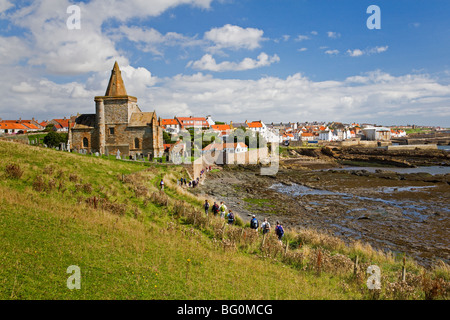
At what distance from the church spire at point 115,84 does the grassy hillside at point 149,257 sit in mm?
25742

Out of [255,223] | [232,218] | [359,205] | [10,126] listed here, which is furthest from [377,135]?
[10,126]

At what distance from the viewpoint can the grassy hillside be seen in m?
8.30

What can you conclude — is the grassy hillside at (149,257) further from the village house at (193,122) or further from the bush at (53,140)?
the village house at (193,122)

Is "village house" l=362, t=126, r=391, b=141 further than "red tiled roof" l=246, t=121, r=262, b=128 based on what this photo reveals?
Yes

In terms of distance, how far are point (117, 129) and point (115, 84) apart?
659 cm

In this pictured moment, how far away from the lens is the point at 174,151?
47969mm

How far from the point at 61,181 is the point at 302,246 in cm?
1513

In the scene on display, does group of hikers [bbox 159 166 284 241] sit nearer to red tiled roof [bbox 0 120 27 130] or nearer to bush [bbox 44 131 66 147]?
bush [bbox 44 131 66 147]

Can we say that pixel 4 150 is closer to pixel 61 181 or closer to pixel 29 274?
pixel 61 181

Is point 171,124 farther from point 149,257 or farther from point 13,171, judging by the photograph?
point 149,257

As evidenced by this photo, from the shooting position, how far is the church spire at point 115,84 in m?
42.4

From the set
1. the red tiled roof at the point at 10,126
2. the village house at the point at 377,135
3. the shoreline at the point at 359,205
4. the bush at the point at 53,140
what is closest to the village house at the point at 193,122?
the red tiled roof at the point at 10,126

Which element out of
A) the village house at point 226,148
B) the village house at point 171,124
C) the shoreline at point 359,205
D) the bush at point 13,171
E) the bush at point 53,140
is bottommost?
the shoreline at point 359,205

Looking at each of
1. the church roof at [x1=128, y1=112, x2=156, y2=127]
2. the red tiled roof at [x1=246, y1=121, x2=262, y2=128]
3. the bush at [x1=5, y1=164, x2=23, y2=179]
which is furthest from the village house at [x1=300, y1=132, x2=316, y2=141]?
the bush at [x1=5, y1=164, x2=23, y2=179]
